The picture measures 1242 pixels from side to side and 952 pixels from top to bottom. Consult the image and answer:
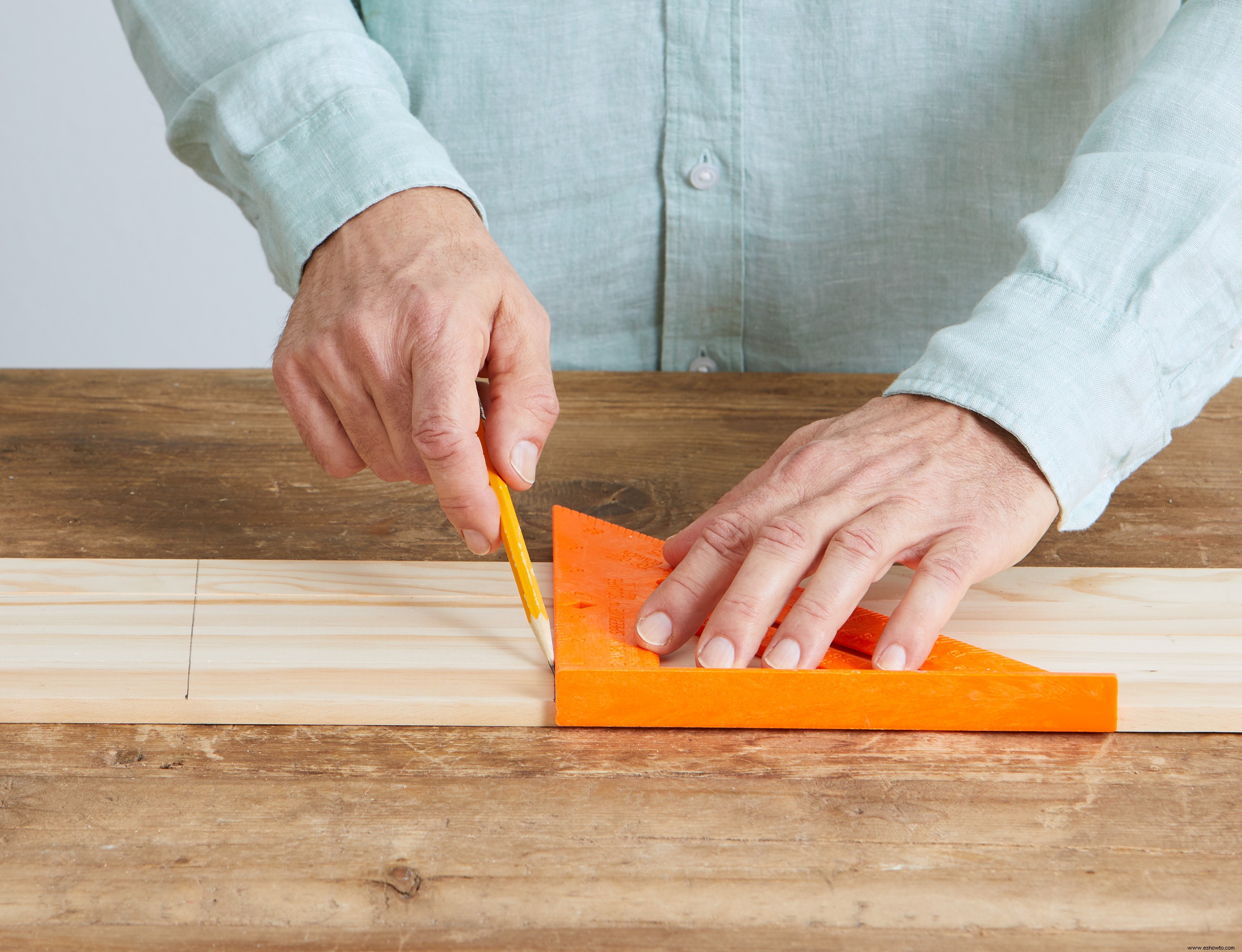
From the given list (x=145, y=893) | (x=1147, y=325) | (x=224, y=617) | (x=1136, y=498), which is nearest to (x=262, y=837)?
(x=145, y=893)

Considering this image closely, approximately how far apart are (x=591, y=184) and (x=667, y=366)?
0.30 meters

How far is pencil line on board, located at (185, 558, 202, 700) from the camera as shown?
2.59 feet

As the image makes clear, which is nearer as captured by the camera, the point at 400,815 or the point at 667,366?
the point at 400,815

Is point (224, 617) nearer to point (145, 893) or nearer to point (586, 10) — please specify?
point (145, 893)

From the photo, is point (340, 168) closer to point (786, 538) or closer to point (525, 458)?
point (525, 458)

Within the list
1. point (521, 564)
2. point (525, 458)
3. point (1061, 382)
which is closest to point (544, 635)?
point (521, 564)

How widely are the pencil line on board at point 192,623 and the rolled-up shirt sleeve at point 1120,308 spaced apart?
0.69m

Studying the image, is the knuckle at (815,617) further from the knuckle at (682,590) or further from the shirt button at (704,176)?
the shirt button at (704,176)

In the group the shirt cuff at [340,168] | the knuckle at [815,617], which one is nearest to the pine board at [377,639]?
the knuckle at [815,617]

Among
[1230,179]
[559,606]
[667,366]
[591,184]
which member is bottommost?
[667,366]

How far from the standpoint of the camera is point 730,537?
87cm

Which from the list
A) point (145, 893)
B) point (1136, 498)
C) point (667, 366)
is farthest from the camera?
point (667, 366)

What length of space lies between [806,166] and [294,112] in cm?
69

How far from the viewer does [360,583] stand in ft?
3.10
